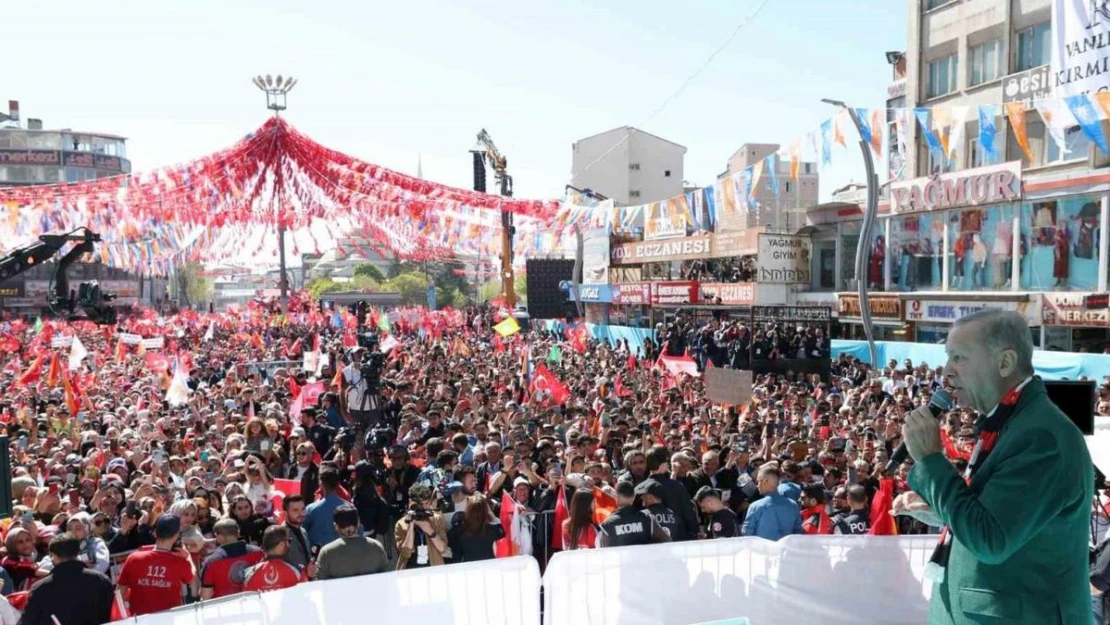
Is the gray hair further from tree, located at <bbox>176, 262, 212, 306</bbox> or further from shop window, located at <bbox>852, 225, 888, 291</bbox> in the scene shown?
tree, located at <bbox>176, 262, 212, 306</bbox>

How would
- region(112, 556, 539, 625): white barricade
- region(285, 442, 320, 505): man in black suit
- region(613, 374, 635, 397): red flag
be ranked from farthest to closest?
1. region(613, 374, 635, 397): red flag
2. region(285, 442, 320, 505): man in black suit
3. region(112, 556, 539, 625): white barricade

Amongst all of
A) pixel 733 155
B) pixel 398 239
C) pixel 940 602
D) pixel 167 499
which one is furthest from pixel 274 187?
pixel 733 155

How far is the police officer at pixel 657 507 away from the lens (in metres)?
6.31

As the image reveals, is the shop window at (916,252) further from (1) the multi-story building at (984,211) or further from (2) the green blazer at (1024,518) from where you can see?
(2) the green blazer at (1024,518)

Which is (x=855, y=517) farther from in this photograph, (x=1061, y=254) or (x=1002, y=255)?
(x=1002, y=255)

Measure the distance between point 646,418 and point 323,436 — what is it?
4172mm

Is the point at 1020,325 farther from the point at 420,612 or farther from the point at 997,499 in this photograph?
the point at 420,612

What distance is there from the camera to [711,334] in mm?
23391

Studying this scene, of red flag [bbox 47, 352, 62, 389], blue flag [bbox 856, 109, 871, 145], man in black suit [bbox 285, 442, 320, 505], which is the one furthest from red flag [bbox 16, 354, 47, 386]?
blue flag [bbox 856, 109, 871, 145]

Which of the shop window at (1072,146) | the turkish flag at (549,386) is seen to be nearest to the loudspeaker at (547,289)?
the shop window at (1072,146)

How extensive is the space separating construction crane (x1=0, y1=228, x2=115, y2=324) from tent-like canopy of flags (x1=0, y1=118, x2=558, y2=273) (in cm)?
479

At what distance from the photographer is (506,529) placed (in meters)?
7.12

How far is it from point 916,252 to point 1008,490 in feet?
84.9

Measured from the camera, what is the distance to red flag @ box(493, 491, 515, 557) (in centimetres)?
672
